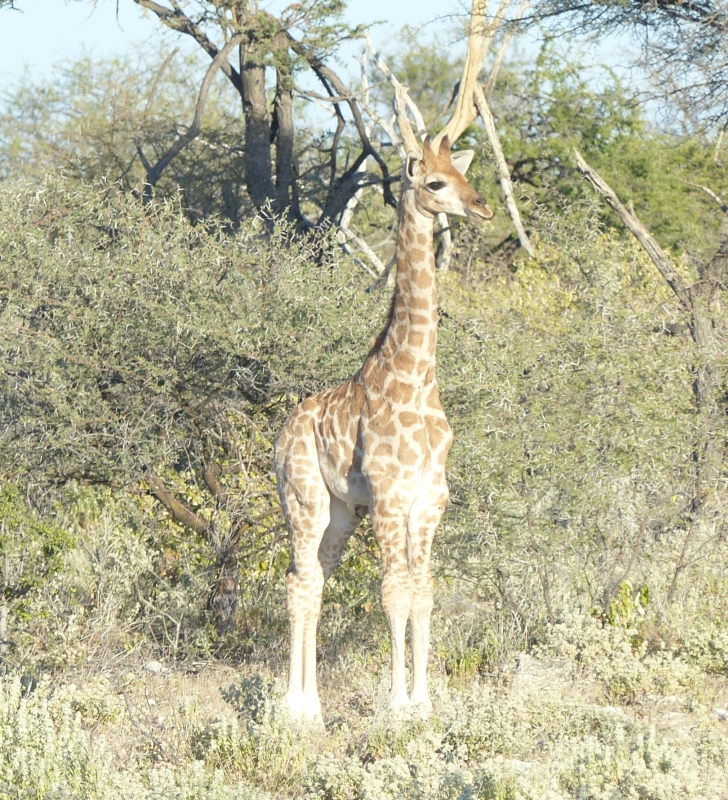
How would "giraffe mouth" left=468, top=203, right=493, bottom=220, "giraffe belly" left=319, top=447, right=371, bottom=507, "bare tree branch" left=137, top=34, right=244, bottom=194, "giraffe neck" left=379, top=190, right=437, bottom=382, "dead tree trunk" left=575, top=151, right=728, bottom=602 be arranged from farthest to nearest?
"bare tree branch" left=137, top=34, right=244, bottom=194 < "dead tree trunk" left=575, top=151, right=728, bottom=602 < "giraffe belly" left=319, top=447, right=371, bottom=507 < "giraffe neck" left=379, top=190, right=437, bottom=382 < "giraffe mouth" left=468, top=203, right=493, bottom=220

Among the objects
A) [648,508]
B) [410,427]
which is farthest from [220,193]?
[410,427]

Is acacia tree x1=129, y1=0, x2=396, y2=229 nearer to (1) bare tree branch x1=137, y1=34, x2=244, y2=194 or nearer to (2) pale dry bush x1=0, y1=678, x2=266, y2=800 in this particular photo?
(1) bare tree branch x1=137, y1=34, x2=244, y2=194

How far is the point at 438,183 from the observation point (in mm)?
5758

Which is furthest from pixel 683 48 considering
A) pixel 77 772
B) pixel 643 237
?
pixel 77 772

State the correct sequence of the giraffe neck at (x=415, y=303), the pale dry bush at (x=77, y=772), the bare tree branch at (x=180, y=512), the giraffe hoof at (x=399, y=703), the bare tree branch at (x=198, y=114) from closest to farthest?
the pale dry bush at (x=77, y=772) → the giraffe hoof at (x=399, y=703) → the giraffe neck at (x=415, y=303) → the bare tree branch at (x=180, y=512) → the bare tree branch at (x=198, y=114)

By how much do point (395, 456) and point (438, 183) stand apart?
132 cm

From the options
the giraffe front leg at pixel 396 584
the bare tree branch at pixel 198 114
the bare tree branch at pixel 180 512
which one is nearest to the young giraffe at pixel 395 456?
the giraffe front leg at pixel 396 584

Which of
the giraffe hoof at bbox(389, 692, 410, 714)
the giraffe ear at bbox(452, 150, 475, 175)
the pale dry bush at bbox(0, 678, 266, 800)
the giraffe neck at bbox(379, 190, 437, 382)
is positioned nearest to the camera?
the pale dry bush at bbox(0, 678, 266, 800)

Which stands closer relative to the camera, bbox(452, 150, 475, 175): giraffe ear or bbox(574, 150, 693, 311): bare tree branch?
bbox(452, 150, 475, 175): giraffe ear

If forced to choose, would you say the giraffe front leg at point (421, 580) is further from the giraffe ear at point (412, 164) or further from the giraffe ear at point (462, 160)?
the giraffe ear at point (462, 160)

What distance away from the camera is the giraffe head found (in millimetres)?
5684

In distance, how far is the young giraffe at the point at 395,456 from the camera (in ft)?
19.1

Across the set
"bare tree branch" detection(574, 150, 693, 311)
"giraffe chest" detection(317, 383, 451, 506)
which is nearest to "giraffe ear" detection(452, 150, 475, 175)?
"giraffe chest" detection(317, 383, 451, 506)

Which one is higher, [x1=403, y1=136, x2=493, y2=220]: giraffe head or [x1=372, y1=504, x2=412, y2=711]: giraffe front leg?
[x1=403, y1=136, x2=493, y2=220]: giraffe head
